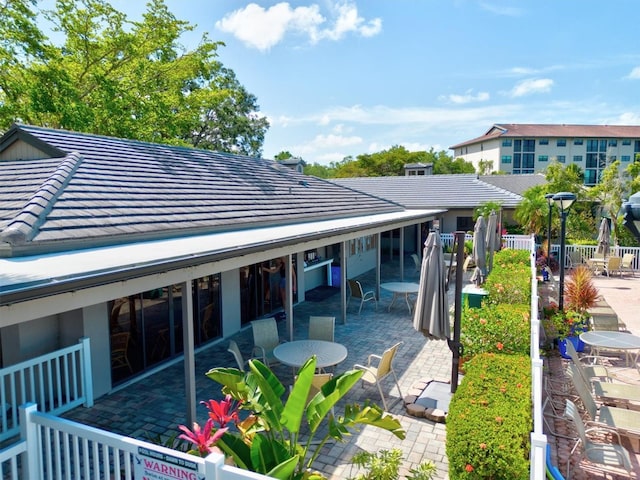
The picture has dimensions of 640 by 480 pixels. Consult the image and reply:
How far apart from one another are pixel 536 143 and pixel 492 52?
231ft

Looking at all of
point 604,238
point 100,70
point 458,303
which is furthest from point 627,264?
point 100,70

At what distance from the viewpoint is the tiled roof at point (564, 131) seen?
263ft

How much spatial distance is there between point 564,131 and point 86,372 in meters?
92.6

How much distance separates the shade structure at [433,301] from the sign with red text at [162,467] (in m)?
4.88

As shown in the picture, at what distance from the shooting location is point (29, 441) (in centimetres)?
454

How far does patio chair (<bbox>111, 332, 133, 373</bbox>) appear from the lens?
8383 millimetres

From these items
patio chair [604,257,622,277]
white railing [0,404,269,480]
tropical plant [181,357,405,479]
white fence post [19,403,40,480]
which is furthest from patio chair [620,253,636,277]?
white fence post [19,403,40,480]

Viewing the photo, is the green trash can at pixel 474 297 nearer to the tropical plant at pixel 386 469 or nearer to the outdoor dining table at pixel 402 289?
the outdoor dining table at pixel 402 289

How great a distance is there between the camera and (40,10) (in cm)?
2008

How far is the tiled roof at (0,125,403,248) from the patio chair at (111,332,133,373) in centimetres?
216

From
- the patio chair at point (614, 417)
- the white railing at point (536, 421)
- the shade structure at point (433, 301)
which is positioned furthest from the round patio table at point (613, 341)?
the shade structure at point (433, 301)

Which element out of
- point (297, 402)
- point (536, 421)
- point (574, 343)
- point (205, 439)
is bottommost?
point (574, 343)

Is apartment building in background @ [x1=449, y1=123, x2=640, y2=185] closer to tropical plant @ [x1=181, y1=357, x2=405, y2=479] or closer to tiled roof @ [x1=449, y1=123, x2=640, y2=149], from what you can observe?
tiled roof @ [x1=449, y1=123, x2=640, y2=149]

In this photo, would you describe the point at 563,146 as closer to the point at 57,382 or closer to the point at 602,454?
the point at 602,454
